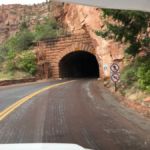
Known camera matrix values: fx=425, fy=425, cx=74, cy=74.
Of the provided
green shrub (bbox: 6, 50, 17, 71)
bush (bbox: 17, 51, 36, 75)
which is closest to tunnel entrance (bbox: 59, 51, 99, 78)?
bush (bbox: 17, 51, 36, 75)

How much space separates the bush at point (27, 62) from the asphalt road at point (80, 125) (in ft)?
76.7

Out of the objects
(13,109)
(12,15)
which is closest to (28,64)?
(12,15)

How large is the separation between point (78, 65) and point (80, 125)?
132 ft

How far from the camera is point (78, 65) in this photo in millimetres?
51531

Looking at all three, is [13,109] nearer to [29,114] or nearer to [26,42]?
[29,114]

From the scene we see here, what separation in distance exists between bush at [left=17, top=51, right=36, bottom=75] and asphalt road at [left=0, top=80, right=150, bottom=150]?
23385mm

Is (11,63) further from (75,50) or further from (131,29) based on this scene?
(131,29)

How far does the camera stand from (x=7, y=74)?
3950 centimetres

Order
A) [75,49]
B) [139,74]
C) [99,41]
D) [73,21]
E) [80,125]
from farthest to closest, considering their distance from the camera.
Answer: [73,21], [75,49], [99,41], [139,74], [80,125]

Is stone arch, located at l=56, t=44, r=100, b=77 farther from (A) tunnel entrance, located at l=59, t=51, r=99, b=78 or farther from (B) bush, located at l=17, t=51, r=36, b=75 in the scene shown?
(B) bush, located at l=17, t=51, r=36, b=75

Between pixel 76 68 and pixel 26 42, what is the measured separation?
7.68 m

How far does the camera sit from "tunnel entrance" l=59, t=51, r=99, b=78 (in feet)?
144

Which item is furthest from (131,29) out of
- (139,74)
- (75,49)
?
(75,49)

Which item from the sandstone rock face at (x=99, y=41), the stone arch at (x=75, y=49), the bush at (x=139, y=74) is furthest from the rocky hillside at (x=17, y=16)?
the bush at (x=139, y=74)
